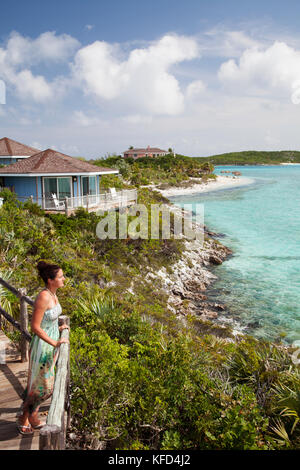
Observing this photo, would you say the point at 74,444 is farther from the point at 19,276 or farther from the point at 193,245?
the point at 193,245

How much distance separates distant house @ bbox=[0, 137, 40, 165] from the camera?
38125 mm

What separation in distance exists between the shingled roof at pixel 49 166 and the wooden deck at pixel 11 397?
16152 millimetres

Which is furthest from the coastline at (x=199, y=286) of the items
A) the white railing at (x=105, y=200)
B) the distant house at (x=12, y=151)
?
the distant house at (x=12, y=151)

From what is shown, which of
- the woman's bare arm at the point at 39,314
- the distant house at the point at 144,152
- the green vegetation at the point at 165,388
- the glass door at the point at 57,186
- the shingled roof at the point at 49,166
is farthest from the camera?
the distant house at the point at 144,152

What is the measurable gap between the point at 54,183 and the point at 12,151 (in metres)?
20.1

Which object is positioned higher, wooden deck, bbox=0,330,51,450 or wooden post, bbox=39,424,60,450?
wooden post, bbox=39,424,60,450

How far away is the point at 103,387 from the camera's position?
214 inches

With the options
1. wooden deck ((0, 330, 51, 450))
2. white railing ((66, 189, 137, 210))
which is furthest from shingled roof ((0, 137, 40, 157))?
wooden deck ((0, 330, 51, 450))

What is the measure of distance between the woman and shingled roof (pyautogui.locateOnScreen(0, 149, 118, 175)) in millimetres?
18485

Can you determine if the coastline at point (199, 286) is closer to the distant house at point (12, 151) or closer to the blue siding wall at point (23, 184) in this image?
the blue siding wall at point (23, 184)

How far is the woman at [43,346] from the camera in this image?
4.06 metres

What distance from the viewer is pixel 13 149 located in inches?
1560

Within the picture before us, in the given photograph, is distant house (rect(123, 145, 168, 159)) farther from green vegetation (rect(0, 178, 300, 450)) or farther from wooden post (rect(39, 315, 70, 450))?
wooden post (rect(39, 315, 70, 450))
